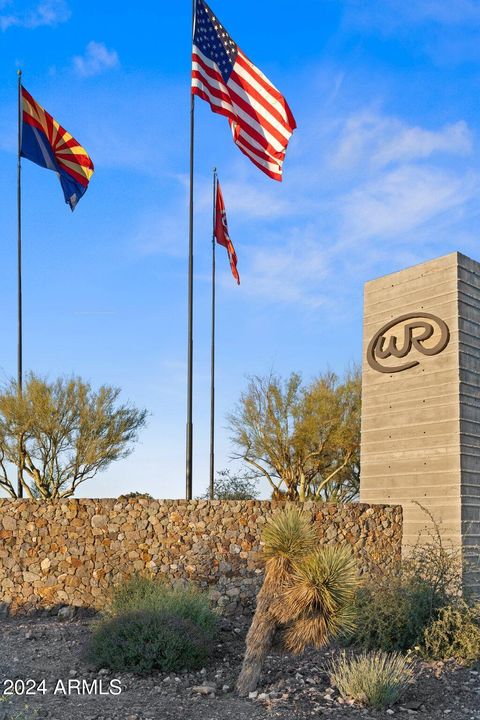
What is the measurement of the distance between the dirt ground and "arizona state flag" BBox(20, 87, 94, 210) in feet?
51.0

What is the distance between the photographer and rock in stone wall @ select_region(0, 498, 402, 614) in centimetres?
1638

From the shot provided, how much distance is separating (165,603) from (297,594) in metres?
2.75

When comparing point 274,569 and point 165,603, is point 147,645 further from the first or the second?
point 274,569

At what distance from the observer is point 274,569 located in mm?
11109

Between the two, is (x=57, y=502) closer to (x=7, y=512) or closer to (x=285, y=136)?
(x=7, y=512)

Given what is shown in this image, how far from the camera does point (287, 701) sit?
32.6 ft

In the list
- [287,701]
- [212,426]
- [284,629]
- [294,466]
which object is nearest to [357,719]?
[287,701]

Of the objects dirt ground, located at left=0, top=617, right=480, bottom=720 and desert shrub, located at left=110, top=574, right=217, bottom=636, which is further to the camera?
desert shrub, located at left=110, top=574, right=217, bottom=636

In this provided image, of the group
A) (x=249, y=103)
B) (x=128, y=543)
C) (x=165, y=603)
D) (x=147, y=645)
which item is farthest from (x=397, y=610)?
(x=249, y=103)

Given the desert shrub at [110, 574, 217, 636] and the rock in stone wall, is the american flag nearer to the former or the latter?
the rock in stone wall

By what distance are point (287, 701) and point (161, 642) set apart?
2092 millimetres

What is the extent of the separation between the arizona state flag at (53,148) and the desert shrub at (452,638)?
55.6ft

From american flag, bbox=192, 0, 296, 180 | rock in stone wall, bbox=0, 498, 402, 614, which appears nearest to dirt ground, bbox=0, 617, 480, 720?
rock in stone wall, bbox=0, 498, 402, 614

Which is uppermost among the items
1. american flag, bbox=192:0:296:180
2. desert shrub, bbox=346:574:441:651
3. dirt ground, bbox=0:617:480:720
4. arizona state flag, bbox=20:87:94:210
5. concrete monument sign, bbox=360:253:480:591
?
arizona state flag, bbox=20:87:94:210
